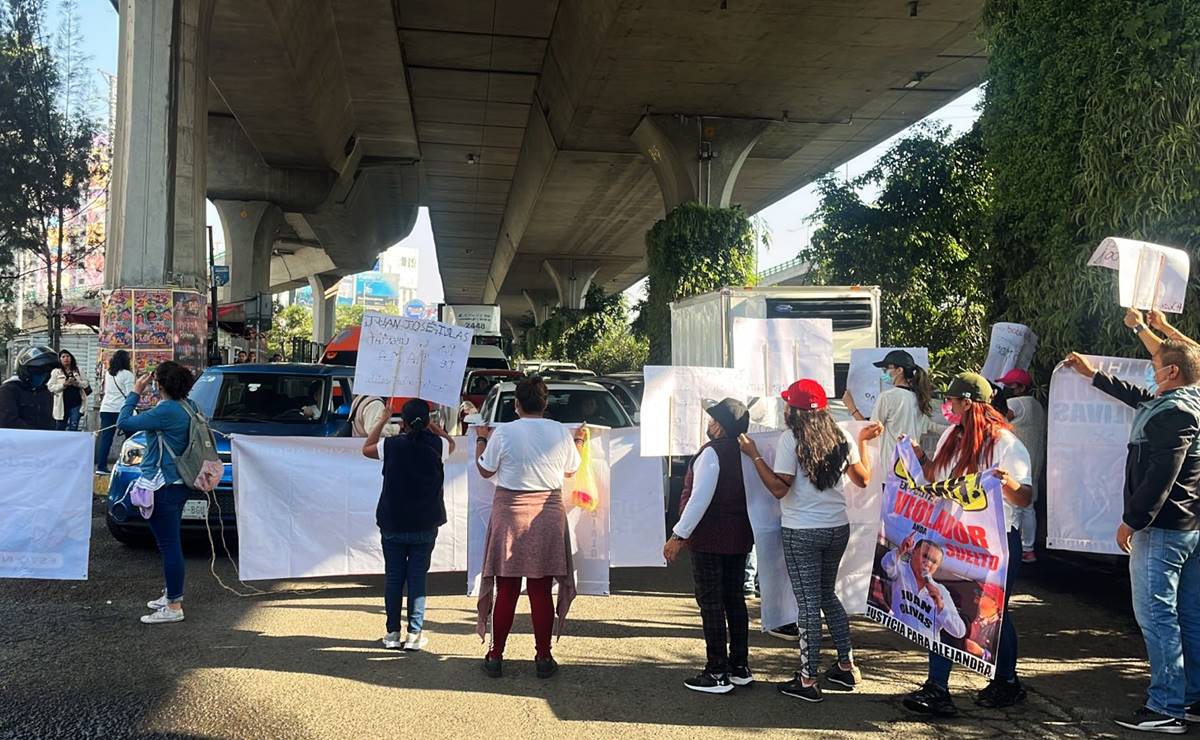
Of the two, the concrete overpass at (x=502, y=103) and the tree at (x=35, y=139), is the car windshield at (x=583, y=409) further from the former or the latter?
the tree at (x=35, y=139)

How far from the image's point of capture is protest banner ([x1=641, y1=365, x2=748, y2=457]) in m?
6.56

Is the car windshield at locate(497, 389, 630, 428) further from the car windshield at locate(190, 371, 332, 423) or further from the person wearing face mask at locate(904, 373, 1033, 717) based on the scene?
the person wearing face mask at locate(904, 373, 1033, 717)

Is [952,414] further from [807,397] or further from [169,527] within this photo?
[169,527]

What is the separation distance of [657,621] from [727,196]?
56.0 feet

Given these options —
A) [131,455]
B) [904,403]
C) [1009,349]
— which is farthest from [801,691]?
[131,455]

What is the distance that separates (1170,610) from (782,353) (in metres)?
3.25

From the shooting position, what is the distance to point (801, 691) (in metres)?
5.35

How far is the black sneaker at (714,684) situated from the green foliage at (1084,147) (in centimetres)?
394

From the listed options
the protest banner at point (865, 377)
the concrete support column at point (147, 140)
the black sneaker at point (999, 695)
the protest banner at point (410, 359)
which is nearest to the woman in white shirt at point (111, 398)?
the concrete support column at point (147, 140)

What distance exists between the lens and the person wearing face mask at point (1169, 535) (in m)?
4.83

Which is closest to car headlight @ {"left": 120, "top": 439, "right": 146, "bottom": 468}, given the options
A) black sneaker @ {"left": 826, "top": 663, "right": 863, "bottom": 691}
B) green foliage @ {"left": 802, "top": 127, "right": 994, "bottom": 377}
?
black sneaker @ {"left": 826, "top": 663, "right": 863, "bottom": 691}

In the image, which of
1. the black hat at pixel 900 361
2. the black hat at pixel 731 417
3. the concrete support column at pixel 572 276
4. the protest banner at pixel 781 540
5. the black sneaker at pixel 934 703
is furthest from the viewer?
the concrete support column at pixel 572 276

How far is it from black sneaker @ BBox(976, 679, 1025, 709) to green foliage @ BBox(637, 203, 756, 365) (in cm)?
1503

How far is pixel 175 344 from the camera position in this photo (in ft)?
50.4
